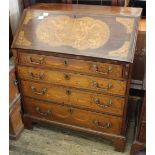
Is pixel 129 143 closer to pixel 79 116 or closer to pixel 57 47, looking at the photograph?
pixel 79 116

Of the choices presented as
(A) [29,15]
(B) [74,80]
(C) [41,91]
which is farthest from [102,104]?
(A) [29,15]

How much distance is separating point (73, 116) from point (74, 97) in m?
0.20

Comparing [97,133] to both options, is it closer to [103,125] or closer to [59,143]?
[103,125]

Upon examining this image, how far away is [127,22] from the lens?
1616 mm

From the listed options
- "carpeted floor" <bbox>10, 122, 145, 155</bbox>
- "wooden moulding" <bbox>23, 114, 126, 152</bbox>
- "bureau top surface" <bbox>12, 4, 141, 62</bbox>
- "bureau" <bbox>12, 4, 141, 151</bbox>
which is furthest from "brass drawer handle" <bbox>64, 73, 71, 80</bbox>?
"carpeted floor" <bbox>10, 122, 145, 155</bbox>

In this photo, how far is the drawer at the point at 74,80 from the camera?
65.2 inches

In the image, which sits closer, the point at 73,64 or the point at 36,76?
the point at 73,64

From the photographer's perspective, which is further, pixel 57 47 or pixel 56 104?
pixel 56 104

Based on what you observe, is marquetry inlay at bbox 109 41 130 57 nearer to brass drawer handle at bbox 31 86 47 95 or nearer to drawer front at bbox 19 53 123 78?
drawer front at bbox 19 53 123 78

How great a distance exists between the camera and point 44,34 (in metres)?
1.75

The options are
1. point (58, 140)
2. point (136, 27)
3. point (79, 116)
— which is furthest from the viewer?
point (58, 140)

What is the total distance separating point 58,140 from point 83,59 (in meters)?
0.86

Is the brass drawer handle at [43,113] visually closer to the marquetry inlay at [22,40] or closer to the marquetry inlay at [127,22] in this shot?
the marquetry inlay at [22,40]

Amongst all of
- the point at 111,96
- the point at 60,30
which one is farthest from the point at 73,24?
the point at 111,96
